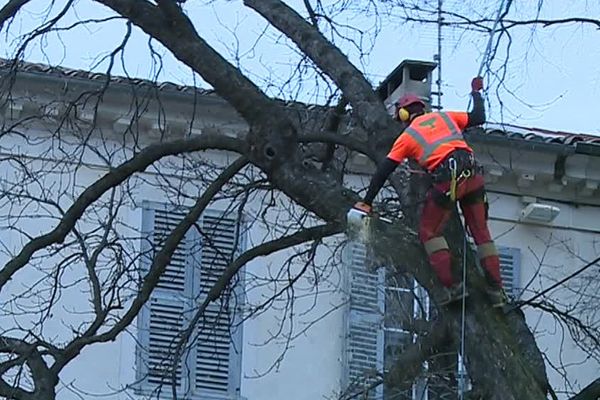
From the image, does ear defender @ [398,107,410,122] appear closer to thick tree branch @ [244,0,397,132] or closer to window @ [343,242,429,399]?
thick tree branch @ [244,0,397,132]

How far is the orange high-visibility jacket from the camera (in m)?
9.16

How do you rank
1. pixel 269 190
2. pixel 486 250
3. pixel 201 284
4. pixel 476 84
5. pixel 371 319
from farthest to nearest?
1. pixel 201 284
2. pixel 371 319
3. pixel 269 190
4. pixel 476 84
5. pixel 486 250

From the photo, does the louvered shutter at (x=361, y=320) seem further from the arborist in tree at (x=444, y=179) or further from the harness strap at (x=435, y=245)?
the harness strap at (x=435, y=245)

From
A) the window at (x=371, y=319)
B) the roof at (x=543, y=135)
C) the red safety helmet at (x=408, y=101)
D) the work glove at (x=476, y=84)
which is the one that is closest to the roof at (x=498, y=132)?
the roof at (x=543, y=135)

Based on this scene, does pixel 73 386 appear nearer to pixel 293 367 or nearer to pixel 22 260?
pixel 293 367

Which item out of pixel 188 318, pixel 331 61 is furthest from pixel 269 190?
pixel 188 318

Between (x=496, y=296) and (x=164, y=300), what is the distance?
17.6ft

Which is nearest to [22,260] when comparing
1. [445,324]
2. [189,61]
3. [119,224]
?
[189,61]

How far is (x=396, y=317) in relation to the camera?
13.1 meters

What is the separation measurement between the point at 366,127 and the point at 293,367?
14.5 feet

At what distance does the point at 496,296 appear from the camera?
8.90 m

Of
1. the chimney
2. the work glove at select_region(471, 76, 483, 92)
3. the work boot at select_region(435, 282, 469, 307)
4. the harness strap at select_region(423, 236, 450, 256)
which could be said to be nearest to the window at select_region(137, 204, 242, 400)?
the chimney

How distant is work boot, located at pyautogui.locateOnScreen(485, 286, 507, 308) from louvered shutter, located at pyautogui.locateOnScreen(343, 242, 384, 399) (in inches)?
186

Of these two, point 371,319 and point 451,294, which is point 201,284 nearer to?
point 371,319
